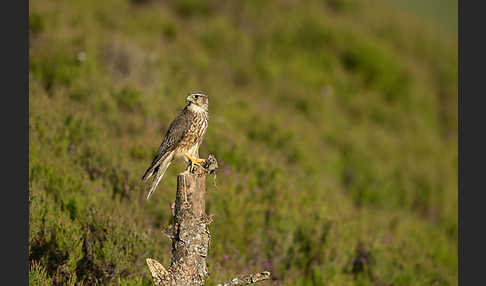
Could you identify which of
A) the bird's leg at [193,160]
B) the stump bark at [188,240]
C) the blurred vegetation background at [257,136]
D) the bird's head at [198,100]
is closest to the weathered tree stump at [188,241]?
the stump bark at [188,240]

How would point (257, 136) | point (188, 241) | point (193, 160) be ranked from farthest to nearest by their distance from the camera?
1. point (257, 136)
2. point (193, 160)
3. point (188, 241)

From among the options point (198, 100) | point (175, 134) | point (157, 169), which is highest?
point (198, 100)

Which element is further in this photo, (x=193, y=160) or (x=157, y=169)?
(x=157, y=169)

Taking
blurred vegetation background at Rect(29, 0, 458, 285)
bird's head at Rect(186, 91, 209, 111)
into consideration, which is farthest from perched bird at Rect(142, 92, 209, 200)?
blurred vegetation background at Rect(29, 0, 458, 285)

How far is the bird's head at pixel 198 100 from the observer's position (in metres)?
4.25

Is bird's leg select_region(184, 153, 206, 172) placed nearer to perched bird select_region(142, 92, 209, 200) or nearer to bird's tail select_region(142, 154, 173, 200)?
perched bird select_region(142, 92, 209, 200)

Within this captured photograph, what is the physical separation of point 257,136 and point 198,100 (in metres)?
4.69

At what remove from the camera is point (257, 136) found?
8.93 m

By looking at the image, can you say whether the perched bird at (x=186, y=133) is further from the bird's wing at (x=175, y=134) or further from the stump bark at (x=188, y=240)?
the stump bark at (x=188, y=240)

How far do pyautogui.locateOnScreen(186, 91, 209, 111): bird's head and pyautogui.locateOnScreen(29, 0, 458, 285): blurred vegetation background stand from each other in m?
1.27

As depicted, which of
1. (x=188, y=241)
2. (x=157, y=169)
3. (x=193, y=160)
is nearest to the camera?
(x=188, y=241)

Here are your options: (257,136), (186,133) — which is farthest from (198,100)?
(257,136)

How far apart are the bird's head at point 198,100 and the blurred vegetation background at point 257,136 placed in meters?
1.27

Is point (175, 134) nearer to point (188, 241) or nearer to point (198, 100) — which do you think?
point (198, 100)
